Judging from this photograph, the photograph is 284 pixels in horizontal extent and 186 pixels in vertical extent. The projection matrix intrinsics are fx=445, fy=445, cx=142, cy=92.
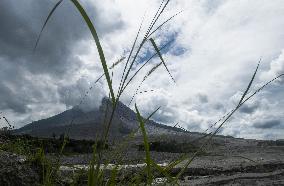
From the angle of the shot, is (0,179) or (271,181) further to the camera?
(271,181)

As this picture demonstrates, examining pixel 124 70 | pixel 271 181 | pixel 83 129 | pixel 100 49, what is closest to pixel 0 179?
pixel 124 70

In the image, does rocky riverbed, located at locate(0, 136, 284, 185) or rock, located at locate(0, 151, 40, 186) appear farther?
rock, located at locate(0, 151, 40, 186)

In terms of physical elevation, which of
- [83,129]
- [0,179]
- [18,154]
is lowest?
[0,179]

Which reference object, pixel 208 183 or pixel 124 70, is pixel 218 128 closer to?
pixel 124 70

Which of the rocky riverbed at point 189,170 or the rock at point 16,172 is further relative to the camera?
the rock at point 16,172

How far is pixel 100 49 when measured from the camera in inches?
38.1

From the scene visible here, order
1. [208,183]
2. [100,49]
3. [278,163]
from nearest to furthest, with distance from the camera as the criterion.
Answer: [100,49] < [208,183] < [278,163]

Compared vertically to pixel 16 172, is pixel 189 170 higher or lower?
higher

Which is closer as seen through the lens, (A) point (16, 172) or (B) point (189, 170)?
(A) point (16, 172)

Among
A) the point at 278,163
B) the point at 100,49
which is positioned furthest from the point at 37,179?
the point at 278,163

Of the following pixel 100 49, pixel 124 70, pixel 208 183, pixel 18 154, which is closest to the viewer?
pixel 100 49

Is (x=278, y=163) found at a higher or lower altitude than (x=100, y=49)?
higher

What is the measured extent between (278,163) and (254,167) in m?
0.65

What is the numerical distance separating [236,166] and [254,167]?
30 centimetres
